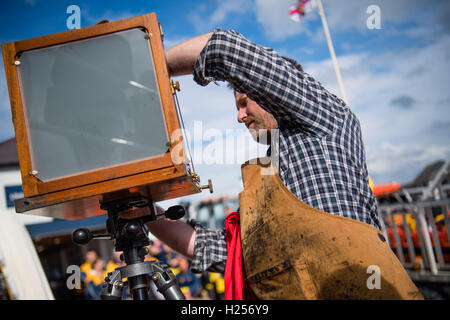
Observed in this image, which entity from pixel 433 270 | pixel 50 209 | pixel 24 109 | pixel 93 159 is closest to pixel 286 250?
pixel 93 159

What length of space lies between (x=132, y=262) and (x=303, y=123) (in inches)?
25.3

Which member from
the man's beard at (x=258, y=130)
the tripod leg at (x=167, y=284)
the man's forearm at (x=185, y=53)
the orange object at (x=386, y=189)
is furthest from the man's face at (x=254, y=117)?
the orange object at (x=386, y=189)

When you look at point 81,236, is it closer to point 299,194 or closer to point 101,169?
point 101,169

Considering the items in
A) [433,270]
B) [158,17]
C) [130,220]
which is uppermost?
[158,17]

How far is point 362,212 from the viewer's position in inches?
36.6

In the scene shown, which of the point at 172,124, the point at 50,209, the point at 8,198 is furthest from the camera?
the point at 8,198

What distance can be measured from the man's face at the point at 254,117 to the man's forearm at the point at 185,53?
272 mm

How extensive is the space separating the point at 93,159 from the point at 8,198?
5242mm

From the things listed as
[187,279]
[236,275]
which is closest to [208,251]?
[236,275]

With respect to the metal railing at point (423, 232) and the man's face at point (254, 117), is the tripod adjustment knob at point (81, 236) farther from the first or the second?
the metal railing at point (423, 232)

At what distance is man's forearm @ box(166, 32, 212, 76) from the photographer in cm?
92

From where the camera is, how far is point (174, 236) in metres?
1.34

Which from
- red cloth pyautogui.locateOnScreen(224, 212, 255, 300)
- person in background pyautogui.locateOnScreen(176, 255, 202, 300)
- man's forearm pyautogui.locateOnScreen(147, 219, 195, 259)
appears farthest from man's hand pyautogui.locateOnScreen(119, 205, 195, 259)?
person in background pyautogui.locateOnScreen(176, 255, 202, 300)
